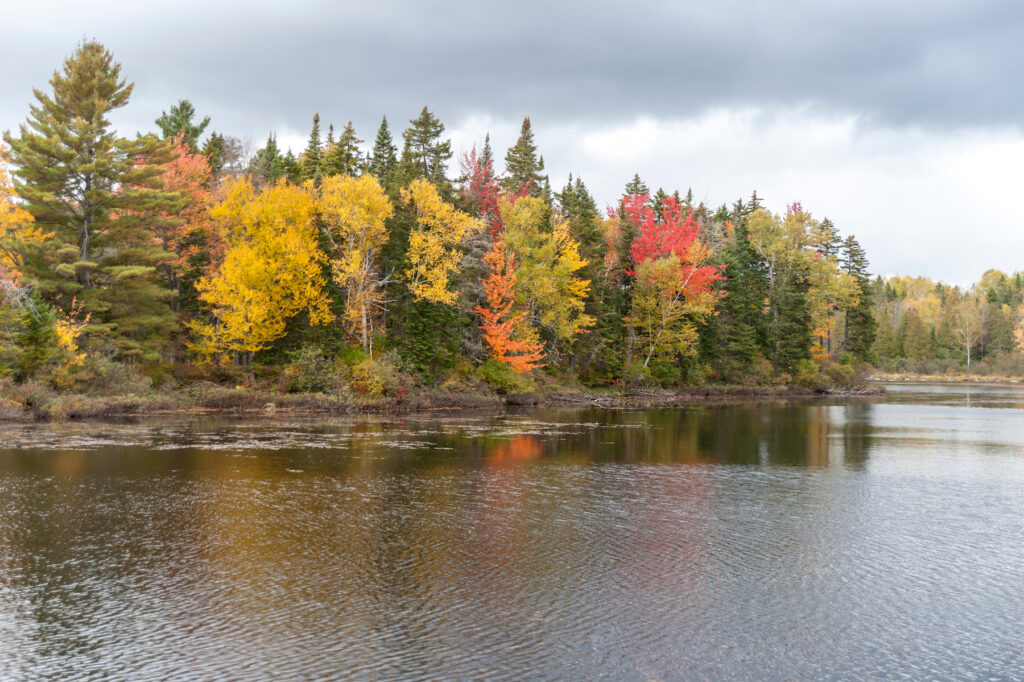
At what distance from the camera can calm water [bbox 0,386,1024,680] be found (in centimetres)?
1024

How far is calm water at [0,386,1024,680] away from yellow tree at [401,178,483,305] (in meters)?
24.5

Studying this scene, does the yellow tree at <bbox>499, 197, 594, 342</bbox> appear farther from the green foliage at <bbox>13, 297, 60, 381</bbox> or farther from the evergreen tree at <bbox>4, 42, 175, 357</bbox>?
the green foliage at <bbox>13, 297, 60, 381</bbox>

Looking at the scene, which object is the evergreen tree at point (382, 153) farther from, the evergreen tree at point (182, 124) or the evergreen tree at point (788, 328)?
the evergreen tree at point (788, 328)

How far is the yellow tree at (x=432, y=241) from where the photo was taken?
173ft

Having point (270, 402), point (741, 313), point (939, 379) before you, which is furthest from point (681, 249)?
point (939, 379)

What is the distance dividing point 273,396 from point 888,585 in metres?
39.9

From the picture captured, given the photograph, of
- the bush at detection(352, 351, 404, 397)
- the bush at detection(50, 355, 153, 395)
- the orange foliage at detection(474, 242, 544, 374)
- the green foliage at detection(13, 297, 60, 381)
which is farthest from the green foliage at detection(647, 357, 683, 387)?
the green foliage at detection(13, 297, 60, 381)

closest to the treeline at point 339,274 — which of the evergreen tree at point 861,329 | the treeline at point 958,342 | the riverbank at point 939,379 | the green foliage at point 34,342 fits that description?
the green foliage at point 34,342

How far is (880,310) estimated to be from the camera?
158000mm

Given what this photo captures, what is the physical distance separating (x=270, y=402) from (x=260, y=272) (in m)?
8.58

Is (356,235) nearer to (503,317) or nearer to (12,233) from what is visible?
(503,317)

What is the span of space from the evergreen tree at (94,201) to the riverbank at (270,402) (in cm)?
388

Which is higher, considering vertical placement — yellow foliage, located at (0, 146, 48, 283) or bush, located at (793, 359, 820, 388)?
yellow foliage, located at (0, 146, 48, 283)

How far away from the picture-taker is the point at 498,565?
14.4 m
